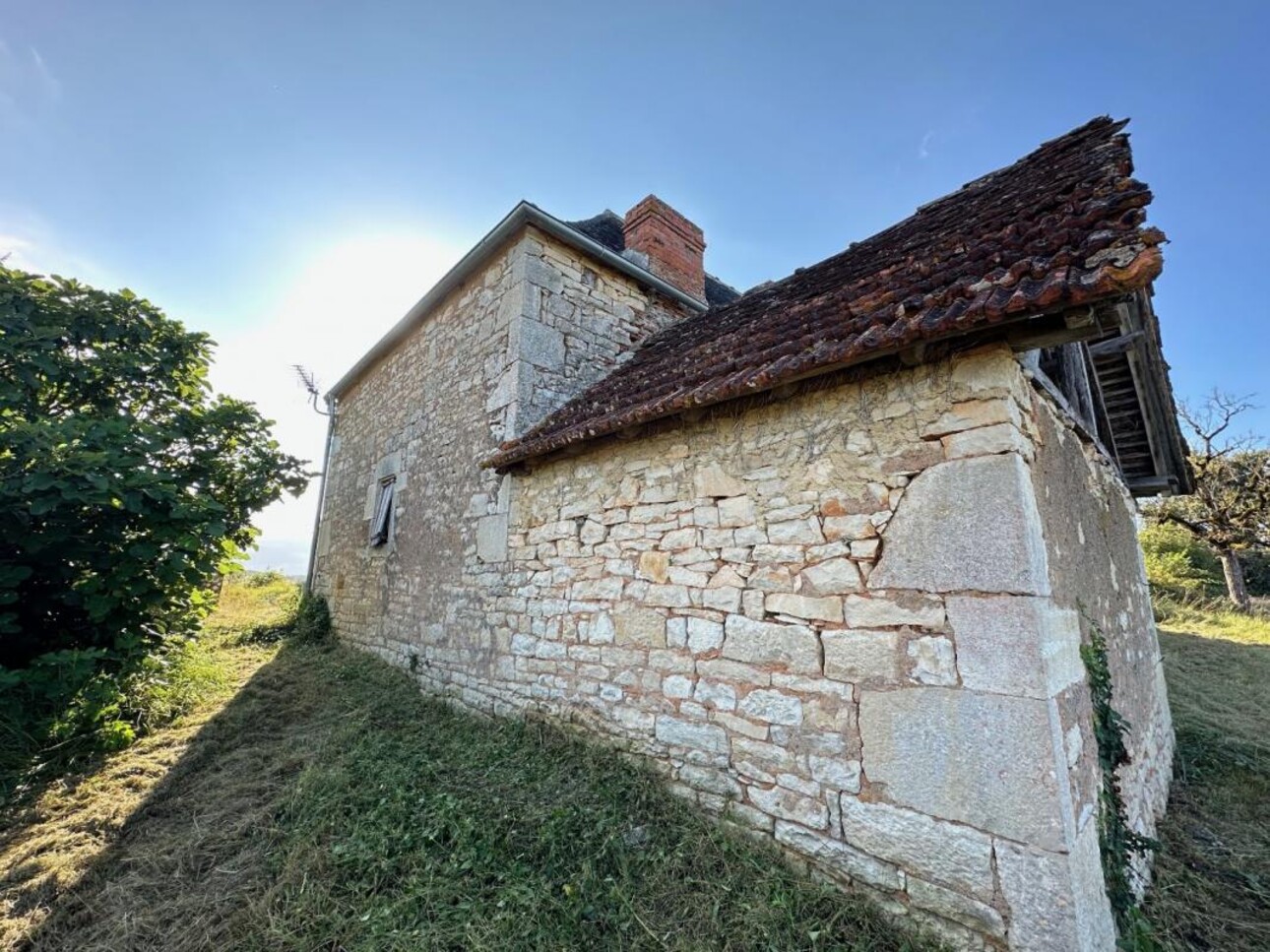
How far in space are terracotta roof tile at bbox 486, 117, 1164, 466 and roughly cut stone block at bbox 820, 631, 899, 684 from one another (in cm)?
138

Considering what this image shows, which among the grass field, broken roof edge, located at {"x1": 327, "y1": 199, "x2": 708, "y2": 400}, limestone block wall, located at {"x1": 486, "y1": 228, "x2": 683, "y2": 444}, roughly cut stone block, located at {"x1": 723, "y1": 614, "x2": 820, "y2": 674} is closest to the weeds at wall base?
the grass field

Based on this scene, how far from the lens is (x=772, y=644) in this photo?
2.95 metres

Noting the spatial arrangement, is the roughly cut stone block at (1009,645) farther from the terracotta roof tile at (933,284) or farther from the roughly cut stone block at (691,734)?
the roughly cut stone block at (691,734)

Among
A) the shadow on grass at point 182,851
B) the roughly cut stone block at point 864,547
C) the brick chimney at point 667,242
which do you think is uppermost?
the brick chimney at point 667,242

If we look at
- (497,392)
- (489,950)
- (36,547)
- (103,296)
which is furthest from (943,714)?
(103,296)

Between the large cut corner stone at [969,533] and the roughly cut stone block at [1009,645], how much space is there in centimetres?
7

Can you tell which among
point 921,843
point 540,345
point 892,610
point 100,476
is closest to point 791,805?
point 921,843

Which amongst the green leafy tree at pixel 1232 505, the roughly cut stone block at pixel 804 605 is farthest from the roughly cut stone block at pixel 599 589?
the green leafy tree at pixel 1232 505

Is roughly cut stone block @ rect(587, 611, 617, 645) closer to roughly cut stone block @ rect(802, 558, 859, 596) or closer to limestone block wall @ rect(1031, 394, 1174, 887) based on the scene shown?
roughly cut stone block @ rect(802, 558, 859, 596)

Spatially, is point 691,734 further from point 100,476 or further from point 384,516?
point 384,516

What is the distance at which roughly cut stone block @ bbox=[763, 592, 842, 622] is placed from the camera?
2.72 m

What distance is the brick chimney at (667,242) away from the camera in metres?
7.31

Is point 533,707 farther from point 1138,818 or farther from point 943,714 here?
point 1138,818

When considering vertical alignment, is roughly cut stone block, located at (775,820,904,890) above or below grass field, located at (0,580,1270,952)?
above
